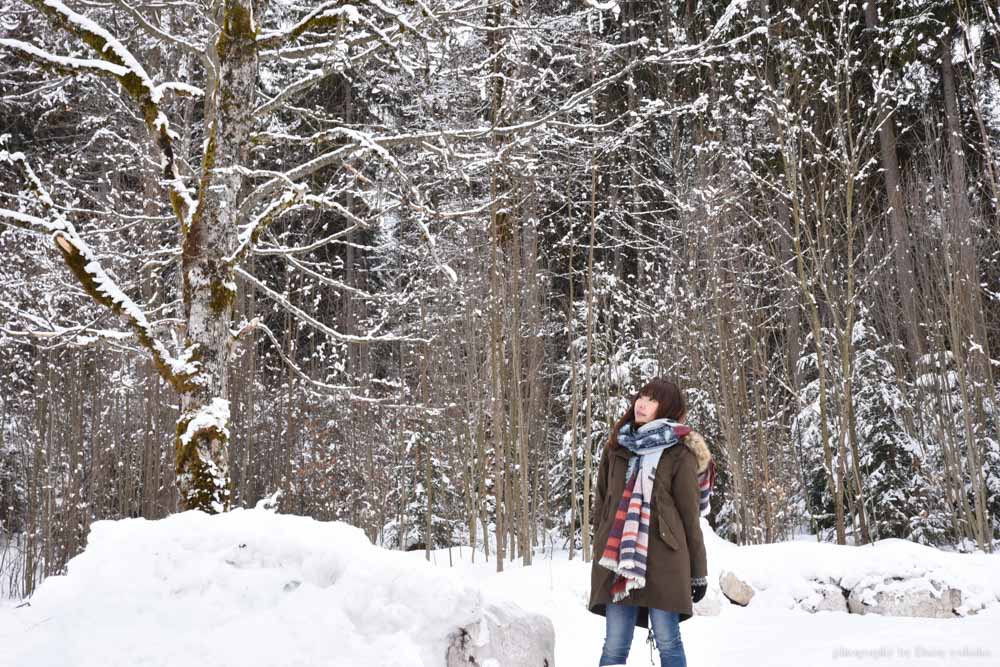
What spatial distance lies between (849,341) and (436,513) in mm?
7556

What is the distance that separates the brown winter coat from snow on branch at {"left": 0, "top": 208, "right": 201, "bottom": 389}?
3.02 metres

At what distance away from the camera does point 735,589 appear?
7246 mm

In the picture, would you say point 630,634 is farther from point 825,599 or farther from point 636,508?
point 825,599

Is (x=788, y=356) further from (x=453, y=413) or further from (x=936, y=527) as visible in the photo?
(x=453, y=413)

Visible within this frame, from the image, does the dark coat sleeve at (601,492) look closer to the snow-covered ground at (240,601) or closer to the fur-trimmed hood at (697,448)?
the fur-trimmed hood at (697,448)

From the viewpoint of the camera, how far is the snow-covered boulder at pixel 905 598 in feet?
21.3

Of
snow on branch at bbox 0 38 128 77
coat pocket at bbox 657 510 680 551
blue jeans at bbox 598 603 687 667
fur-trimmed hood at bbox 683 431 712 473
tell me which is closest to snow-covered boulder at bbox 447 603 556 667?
blue jeans at bbox 598 603 687 667

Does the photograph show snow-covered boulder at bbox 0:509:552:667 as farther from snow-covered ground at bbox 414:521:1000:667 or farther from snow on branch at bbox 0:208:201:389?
snow-covered ground at bbox 414:521:1000:667

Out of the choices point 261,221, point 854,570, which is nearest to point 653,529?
point 261,221

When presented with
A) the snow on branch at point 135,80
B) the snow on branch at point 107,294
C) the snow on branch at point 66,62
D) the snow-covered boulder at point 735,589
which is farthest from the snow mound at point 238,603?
the snow-covered boulder at point 735,589

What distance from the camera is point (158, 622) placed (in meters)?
3.04

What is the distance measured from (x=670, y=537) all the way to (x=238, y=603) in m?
1.93

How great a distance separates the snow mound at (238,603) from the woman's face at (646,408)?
1.16m

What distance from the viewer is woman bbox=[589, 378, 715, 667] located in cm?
353
